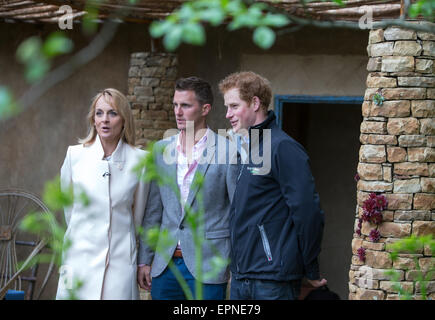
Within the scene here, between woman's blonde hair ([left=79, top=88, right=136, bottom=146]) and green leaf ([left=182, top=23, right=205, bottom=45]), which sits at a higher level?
green leaf ([left=182, top=23, right=205, bottom=45])

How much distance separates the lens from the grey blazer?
12.6ft

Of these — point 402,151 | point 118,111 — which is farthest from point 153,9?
point 402,151

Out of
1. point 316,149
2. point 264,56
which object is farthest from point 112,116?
point 316,149

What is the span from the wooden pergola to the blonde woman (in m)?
0.73

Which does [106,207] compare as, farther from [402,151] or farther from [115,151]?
[402,151]

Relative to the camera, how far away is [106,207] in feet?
12.8

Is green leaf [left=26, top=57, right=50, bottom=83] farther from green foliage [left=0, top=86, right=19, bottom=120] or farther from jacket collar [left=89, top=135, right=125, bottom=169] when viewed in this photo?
jacket collar [left=89, top=135, right=125, bottom=169]

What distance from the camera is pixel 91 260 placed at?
3.91 m

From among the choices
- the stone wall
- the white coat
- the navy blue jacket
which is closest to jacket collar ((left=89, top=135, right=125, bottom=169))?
the white coat

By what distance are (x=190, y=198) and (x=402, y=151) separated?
1.53 meters

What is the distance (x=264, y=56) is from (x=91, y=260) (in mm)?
3159
